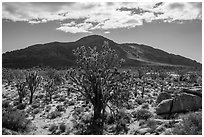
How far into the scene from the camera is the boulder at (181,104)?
1424cm

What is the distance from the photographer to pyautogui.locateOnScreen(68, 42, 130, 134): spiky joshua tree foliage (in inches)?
501

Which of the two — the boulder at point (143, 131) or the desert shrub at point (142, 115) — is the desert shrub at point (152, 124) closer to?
the boulder at point (143, 131)

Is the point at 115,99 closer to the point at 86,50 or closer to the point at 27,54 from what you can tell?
the point at 86,50

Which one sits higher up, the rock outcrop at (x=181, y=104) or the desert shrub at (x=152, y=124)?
the rock outcrop at (x=181, y=104)

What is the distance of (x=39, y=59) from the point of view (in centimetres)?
12225

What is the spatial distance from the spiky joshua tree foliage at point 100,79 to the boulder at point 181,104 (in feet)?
8.92

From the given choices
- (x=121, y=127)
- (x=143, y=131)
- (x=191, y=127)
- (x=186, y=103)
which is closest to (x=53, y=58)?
(x=186, y=103)

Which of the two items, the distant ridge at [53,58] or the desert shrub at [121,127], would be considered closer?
the desert shrub at [121,127]

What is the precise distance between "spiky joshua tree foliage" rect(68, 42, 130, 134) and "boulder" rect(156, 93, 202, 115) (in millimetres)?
2719

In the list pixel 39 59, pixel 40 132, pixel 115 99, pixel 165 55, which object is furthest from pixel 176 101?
pixel 165 55

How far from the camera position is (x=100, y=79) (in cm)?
1255

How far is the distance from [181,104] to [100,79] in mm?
5329

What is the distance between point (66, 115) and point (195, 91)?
8481mm

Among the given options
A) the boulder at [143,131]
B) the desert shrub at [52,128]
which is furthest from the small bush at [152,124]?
the desert shrub at [52,128]
